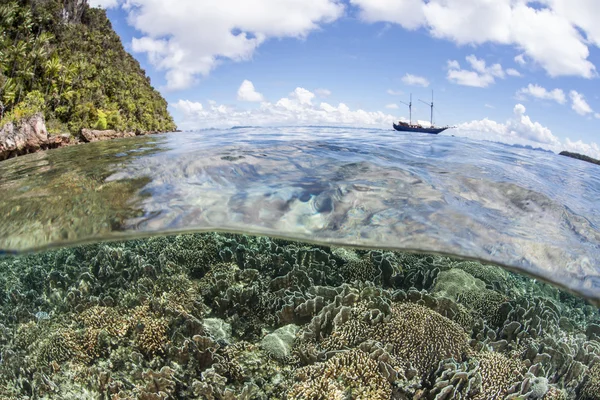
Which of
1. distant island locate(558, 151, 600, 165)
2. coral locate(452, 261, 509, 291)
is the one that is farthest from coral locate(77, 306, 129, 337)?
distant island locate(558, 151, 600, 165)

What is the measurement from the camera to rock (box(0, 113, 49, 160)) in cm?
2425

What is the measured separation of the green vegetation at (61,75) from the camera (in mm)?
32312

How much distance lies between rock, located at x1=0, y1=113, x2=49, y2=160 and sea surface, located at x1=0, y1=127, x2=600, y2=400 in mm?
20032

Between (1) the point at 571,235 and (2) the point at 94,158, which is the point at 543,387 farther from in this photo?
(2) the point at 94,158

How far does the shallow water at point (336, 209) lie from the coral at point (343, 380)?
219 cm

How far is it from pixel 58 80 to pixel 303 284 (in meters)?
42.1

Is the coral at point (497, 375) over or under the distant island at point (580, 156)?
under

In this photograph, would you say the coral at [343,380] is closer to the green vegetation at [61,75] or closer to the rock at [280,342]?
the rock at [280,342]

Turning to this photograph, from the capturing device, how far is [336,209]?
643cm

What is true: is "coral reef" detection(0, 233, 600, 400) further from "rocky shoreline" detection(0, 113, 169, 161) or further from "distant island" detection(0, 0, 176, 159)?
"distant island" detection(0, 0, 176, 159)

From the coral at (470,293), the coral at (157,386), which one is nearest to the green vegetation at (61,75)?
the coral at (157,386)

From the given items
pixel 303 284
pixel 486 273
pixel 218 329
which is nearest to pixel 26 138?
pixel 218 329

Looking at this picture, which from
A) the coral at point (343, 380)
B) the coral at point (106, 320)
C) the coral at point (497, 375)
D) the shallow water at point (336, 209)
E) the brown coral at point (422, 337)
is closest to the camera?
the coral at point (343, 380)

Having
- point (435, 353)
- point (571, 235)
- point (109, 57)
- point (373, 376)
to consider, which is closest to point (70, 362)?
point (373, 376)
